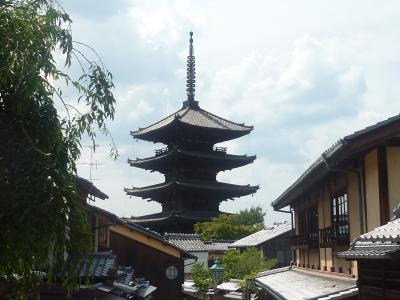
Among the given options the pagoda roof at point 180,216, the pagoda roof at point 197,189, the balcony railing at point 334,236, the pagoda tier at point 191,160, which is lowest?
the balcony railing at point 334,236

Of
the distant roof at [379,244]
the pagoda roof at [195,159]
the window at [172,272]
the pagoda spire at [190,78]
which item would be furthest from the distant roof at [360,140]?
the pagoda spire at [190,78]

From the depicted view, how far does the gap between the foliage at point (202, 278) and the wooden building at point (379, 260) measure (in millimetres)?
25602

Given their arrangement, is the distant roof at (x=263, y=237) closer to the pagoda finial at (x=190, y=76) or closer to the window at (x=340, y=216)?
Answer: the pagoda finial at (x=190, y=76)

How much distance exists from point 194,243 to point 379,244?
3763 cm

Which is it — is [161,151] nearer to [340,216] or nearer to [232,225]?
[232,225]

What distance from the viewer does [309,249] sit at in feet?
66.8

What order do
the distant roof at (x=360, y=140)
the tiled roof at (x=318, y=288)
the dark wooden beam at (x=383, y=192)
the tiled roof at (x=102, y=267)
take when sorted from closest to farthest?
the dark wooden beam at (x=383, y=192)
the distant roof at (x=360, y=140)
the tiled roof at (x=318, y=288)
the tiled roof at (x=102, y=267)

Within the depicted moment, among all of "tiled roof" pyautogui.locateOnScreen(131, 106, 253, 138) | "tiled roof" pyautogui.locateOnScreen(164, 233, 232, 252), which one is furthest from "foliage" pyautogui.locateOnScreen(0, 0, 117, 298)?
"tiled roof" pyautogui.locateOnScreen(131, 106, 253, 138)

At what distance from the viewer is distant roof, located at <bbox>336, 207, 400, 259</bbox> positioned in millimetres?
7723

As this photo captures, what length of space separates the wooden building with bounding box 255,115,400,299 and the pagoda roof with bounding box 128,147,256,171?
27.6 m

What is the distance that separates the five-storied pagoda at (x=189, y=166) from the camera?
4753cm

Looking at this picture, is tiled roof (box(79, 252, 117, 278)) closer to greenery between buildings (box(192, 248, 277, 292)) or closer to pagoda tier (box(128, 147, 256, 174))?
greenery between buildings (box(192, 248, 277, 292))

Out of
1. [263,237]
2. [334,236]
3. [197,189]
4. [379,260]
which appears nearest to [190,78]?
[197,189]

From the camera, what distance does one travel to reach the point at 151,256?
28.5 meters
